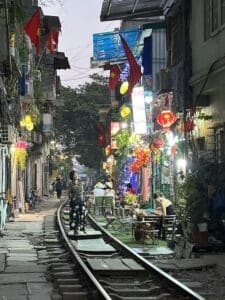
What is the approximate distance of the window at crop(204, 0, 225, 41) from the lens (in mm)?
18391

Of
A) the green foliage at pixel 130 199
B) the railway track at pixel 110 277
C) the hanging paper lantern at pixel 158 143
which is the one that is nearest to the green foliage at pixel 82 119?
the green foliage at pixel 130 199

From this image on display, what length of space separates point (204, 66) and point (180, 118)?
333cm

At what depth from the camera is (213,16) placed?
19344 mm

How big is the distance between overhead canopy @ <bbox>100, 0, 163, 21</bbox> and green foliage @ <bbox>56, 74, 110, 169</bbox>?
182ft

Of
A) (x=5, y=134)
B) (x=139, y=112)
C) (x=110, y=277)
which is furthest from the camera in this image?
(x=139, y=112)

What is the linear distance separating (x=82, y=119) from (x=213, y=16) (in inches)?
2425

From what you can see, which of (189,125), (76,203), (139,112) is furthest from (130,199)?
(189,125)

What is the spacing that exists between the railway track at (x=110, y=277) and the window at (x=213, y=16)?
6.28 metres

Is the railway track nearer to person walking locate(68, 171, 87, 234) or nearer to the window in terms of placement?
person walking locate(68, 171, 87, 234)

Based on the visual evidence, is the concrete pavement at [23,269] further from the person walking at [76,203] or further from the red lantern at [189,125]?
the red lantern at [189,125]

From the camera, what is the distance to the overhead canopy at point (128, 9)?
22.3m

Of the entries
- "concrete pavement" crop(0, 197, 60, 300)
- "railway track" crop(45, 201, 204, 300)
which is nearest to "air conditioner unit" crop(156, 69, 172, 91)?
"concrete pavement" crop(0, 197, 60, 300)

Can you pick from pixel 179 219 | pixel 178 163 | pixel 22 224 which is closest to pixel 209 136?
pixel 179 219

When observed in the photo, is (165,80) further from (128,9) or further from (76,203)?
(76,203)
